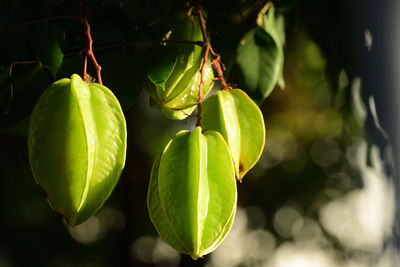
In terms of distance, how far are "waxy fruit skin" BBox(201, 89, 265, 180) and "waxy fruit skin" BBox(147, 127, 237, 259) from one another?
4 cm

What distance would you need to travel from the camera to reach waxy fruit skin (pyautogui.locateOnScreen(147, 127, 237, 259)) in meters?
0.52

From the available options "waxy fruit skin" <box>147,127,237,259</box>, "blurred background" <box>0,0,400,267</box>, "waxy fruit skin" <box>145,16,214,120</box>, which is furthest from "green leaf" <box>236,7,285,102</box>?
"blurred background" <box>0,0,400,267</box>

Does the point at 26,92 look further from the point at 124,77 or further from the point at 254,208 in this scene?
the point at 254,208

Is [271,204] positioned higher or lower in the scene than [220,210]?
lower

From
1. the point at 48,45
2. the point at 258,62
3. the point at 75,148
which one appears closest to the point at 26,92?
the point at 48,45

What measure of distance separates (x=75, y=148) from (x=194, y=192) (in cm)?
12

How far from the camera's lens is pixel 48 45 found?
24.6 inches

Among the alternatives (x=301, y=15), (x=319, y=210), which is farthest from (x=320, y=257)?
(x=301, y=15)

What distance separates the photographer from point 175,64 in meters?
0.68

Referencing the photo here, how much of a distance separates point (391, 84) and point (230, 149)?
18 centimetres

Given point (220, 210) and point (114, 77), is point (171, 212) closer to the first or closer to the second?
point (220, 210)

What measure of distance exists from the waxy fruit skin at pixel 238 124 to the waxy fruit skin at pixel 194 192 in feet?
0.13

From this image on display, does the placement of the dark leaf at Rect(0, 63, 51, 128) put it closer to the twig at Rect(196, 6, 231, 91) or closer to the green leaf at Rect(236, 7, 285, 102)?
the twig at Rect(196, 6, 231, 91)

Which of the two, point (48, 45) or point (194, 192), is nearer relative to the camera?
point (194, 192)
